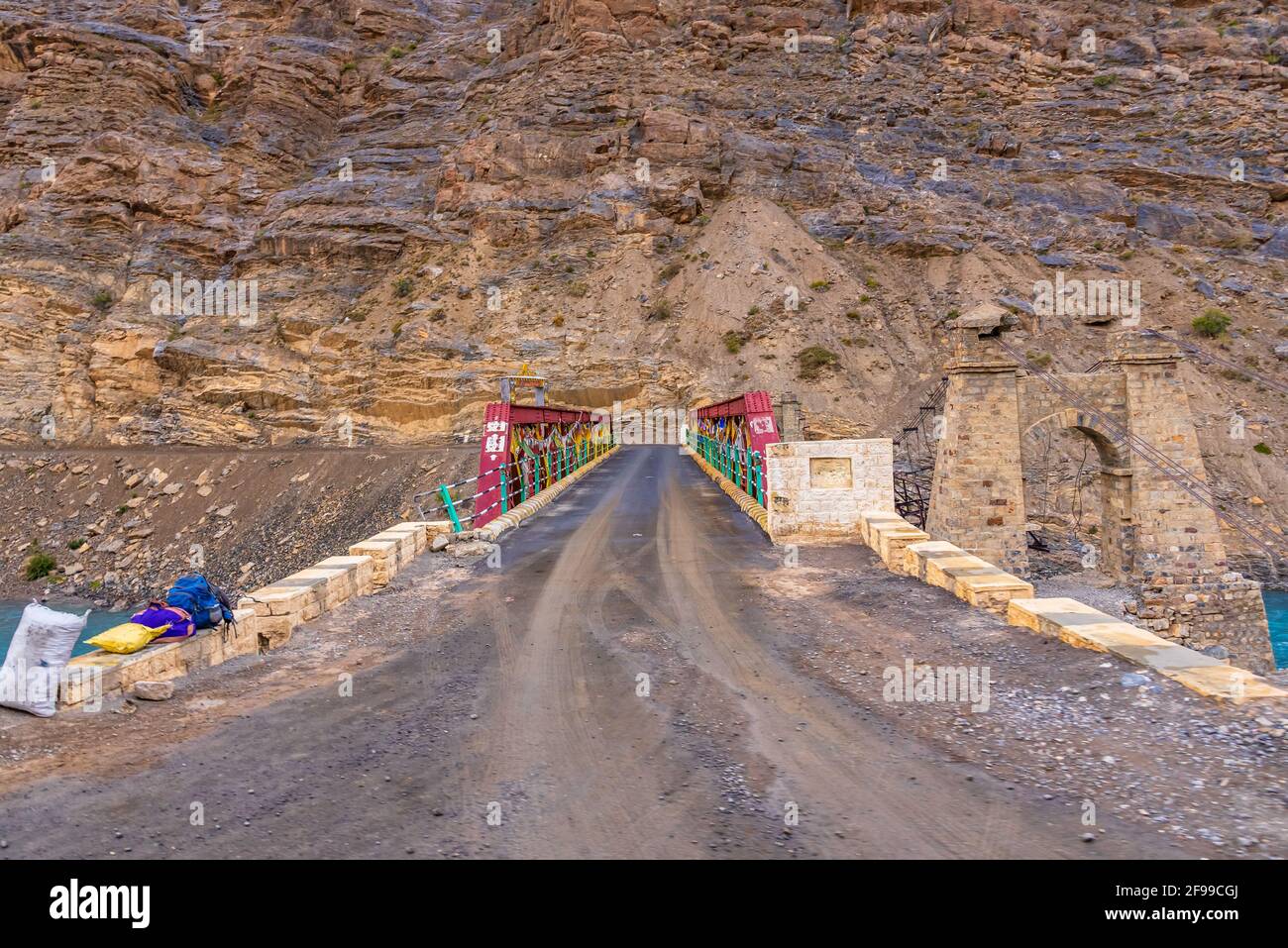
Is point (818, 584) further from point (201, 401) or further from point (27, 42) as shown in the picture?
point (27, 42)

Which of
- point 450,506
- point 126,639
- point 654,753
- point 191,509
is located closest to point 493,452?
point 450,506

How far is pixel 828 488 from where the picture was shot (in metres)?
11.5

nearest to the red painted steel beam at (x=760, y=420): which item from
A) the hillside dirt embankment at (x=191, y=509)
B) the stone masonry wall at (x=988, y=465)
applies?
the stone masonry wall at (x=988, y=465)

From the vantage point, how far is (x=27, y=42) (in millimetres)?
57156

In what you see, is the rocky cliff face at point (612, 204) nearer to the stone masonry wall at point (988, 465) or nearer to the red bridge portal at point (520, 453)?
the red bridge portal at point (520, 453)

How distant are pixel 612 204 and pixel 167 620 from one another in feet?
168

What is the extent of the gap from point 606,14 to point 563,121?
52.1 feet

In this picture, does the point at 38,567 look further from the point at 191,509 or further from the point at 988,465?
the point at 988,465

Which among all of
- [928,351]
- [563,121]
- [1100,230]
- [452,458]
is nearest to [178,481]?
[452,458]

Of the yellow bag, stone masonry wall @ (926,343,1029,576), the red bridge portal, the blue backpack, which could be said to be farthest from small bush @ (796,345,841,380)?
the yellow bag

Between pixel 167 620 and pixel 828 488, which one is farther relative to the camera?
pixel 828 488

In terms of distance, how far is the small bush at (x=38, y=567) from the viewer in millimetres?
31422

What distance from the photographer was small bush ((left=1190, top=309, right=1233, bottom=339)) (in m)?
A: 43.0

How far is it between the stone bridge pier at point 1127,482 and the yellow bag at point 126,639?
65.5 ft
